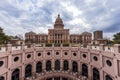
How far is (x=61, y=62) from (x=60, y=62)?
0.90ft

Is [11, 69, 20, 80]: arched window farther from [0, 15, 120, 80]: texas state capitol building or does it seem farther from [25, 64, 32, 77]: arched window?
[25, 64, 32, 77]: arched window

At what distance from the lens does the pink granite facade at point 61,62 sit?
40.1 ft

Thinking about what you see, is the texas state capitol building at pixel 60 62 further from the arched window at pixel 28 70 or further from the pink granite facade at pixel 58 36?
the pink granite facade at pixel 58 36

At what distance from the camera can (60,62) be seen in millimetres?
21719

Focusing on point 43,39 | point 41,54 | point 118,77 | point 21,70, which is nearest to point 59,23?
point 43,39

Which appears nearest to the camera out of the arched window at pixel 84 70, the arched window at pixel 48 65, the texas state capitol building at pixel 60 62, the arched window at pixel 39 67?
the texas state capitol building at pixel 60 62

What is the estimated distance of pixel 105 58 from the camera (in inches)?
511

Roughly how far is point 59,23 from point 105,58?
64.8 m

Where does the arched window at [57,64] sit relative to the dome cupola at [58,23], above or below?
below

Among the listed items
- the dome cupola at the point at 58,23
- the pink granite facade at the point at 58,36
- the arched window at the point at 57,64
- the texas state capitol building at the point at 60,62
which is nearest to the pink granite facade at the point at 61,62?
the texas state capitol building at the point at 60,62

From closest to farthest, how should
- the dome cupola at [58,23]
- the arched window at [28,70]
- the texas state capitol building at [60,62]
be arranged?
the texas state capitol building at [60,62] → the arched window at [28,70] → the dome cupola at [58,23]

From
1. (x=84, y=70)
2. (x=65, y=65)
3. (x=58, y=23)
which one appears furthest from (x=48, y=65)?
(x=58, y=23)

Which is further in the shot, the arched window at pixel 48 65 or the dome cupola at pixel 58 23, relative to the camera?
the dome cupola at pixel 58 23

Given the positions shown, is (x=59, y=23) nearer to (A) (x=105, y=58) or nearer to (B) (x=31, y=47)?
(B) (x=31, y=47)
